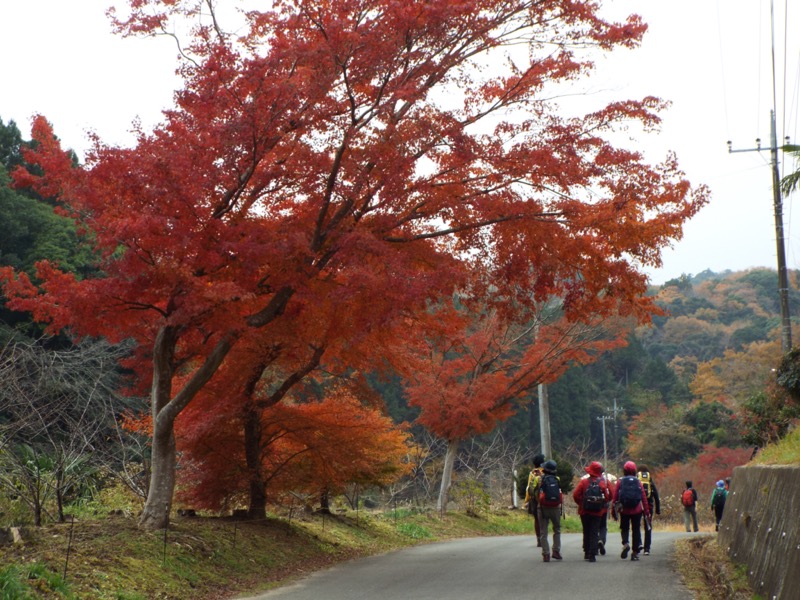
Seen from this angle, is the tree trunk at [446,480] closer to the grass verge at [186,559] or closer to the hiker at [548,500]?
the grass verge at [186,559]

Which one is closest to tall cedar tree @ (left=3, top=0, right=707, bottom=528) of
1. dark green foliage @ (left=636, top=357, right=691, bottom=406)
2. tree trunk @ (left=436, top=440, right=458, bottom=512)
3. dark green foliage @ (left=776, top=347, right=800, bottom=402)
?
dark green foliage @ (left=776, top=347, right=800, bottom=402)

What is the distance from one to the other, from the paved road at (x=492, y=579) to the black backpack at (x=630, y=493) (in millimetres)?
912

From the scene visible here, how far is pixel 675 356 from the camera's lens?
7531 cm

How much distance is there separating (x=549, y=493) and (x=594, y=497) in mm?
707

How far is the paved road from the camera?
1034 centimetres

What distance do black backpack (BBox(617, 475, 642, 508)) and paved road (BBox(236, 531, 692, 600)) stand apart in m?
0.91

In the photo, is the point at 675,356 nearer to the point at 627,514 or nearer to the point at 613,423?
the point at 613,423

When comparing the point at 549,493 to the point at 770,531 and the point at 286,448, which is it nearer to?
the point at 770,531

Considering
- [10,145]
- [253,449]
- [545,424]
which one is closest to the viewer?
[253,449]

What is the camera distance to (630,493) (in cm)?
1404

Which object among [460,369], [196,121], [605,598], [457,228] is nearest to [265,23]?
[196,121]

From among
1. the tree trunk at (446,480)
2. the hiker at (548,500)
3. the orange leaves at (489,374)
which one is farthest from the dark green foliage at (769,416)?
the tree trunk at (446,480)

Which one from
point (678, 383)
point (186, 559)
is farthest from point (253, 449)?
point (678, 383)

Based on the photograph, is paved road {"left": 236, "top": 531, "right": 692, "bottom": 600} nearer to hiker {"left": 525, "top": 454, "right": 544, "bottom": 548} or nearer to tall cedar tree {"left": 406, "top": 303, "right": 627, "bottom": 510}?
hiker {"left": 525, "top": 454, "right": 544, "bottom": 548}
